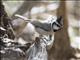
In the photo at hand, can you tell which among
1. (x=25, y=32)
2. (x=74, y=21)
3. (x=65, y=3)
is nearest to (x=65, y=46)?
(x=74, y=21)

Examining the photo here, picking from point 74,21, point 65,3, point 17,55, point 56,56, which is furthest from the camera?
point 74,21

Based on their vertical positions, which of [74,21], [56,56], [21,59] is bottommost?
[56,56]

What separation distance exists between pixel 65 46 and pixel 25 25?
83cm

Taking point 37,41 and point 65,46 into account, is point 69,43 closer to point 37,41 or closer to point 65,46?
point 65,46

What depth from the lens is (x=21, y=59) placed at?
15.9 inches

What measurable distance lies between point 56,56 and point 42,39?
0.74 meters

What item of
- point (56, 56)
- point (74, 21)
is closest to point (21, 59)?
point (56, 56)

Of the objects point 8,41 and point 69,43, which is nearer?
point 8,41

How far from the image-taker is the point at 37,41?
43 cm

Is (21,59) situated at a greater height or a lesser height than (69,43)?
greater

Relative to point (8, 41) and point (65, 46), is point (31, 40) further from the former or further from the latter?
point (65, 46)

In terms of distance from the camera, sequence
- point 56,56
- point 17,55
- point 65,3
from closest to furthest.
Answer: point 17,55 → point 65,3 → point 56,56

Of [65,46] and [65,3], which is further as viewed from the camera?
[65,46]

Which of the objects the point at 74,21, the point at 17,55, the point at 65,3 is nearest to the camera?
the point at 17,55
